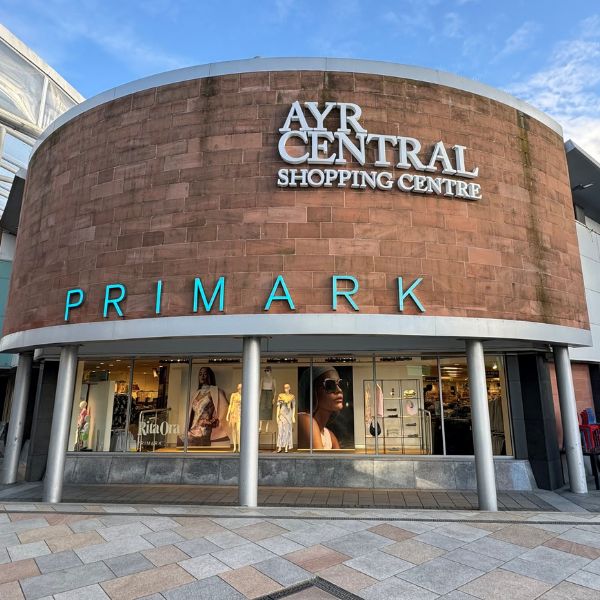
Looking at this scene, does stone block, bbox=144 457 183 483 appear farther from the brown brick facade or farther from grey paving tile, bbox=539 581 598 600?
grey paving tile, bbox=539 581 598 600

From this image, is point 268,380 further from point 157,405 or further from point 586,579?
point 586,579

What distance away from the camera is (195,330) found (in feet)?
32.0

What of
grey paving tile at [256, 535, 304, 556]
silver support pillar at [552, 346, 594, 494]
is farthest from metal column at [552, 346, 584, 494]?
grey paving tile at [256, 535, 304, 556]

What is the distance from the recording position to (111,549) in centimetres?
698

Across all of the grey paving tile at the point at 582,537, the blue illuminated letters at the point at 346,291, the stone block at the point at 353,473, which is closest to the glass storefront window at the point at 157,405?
the stone block at the point at 353,473

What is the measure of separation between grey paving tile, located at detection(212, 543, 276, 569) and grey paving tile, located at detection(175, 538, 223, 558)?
0.19m

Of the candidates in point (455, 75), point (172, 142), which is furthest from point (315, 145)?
point (455, 75)

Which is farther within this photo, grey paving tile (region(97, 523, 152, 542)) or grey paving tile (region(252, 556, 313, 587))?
grey paving tile (region(97, 523, 152, 542))

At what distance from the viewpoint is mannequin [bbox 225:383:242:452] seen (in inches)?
553

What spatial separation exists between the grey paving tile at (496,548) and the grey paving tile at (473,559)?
13 cm

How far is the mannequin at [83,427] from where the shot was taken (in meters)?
14.6

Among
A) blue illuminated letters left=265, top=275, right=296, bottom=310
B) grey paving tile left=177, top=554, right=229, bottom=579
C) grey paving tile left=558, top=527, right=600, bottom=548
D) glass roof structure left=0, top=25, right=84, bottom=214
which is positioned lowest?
grey paving tile left=558, top=527, right=600, bottom=548

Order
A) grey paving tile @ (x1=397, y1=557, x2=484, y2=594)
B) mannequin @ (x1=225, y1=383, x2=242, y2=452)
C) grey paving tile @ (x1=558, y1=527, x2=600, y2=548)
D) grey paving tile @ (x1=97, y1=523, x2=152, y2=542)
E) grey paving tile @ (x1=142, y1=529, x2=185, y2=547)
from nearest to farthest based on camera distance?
grey paving tile @ (x1=397, y1=557, x2=484, y2=594)
grey paving tile @ (x1=142, y1=529, x2=185, y2=547)
grey paving tile @ (x1=558, y1=527, x2=600, y2=548)
grey paving tile @ (x1=97, y1=523, x2=152, y2=542)
mannequin @ (x1=225, y1=383, x2=242, y2=452)

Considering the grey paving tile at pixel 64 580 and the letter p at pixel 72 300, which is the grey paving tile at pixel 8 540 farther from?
the letter p at pixel 72 300
